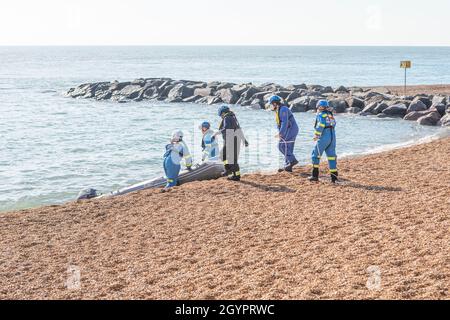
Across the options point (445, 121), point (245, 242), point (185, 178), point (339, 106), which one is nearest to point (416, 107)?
point (445, 121)

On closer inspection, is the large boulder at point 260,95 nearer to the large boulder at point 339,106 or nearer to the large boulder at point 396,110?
the large boulder at point 339,106

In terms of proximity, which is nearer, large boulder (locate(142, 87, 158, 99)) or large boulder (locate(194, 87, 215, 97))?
large boulder (locate(194, 87, 215, 97))

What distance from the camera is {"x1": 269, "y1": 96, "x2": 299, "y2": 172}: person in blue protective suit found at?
13.0m

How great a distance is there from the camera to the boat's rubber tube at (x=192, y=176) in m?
13.1

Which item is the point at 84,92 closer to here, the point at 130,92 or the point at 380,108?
the point at 130,92

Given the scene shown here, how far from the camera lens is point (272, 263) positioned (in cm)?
711

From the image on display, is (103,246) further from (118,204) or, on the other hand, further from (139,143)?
(139,143)

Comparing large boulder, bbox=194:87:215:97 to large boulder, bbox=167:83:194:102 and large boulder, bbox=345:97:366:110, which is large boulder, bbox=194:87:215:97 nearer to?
large boulder, bbox=167:83:194:102

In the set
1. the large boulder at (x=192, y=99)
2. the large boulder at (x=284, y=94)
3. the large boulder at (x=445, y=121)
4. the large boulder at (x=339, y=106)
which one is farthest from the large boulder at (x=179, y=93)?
the large boulder at (x=445, y=121)

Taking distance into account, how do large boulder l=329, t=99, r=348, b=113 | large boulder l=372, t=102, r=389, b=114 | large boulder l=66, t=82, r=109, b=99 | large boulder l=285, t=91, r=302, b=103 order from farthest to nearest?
large boulder l=66, t=82, r=109, b=99 < large boulder l=285, t=91, r=302, b=103 < large boulder l=329, t=99, r=348, b=113 < large boulder l=372, t=102, r=389, b=114

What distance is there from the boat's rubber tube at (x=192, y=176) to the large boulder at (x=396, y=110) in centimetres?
1732

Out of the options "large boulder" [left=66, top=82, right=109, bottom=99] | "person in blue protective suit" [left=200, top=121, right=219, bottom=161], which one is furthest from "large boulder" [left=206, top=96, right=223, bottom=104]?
"person in blue protective suit" [left=200, top=121, right=219, bottom=161]

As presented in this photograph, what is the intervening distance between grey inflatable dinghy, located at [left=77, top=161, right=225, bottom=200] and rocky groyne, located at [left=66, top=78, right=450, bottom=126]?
48.4 feet

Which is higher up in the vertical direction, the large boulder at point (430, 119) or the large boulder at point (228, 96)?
the large boulder at point (228, 96)
